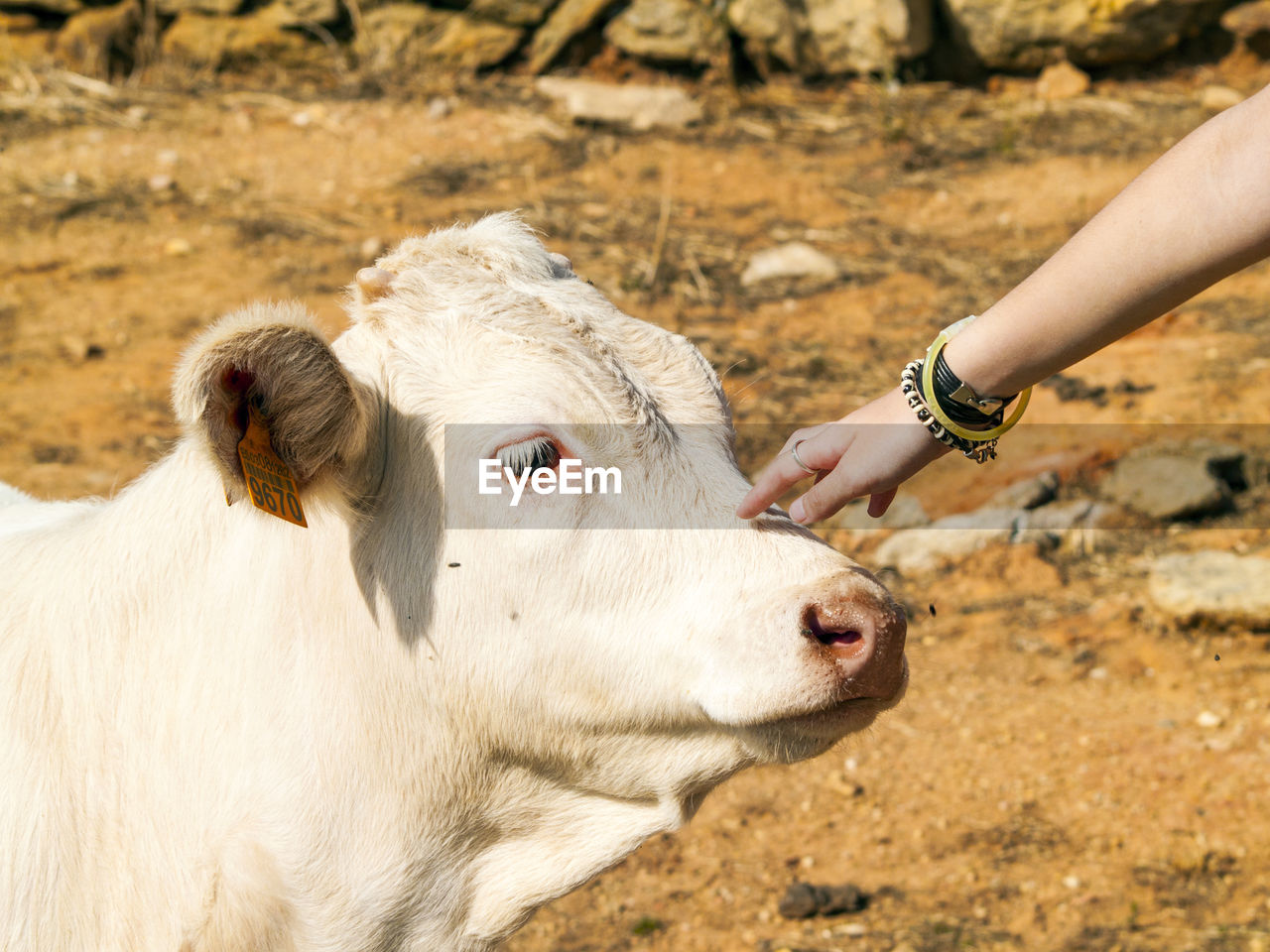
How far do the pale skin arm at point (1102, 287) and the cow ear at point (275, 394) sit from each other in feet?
2.27

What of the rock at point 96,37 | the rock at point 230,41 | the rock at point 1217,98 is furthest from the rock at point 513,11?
the rock at point 1217,98

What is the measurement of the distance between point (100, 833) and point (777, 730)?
117cm

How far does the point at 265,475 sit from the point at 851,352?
547cm

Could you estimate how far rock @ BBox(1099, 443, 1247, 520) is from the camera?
5.47 m

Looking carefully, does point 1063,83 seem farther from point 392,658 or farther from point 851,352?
point 392,658

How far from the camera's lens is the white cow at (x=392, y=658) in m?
2.12

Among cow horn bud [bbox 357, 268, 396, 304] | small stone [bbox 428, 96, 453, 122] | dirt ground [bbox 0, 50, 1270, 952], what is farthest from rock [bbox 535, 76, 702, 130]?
cow horn bud [bbox 357, 268, 396, 304]

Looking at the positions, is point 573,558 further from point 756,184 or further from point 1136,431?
point 756,184

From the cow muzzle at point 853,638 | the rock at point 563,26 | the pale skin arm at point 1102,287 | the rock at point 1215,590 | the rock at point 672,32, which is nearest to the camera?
the pale skin arm at point 1102,287

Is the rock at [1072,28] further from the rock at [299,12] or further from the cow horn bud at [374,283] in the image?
the cow horn bud at [374,283]

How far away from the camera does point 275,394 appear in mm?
1989

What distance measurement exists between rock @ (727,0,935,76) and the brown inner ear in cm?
894

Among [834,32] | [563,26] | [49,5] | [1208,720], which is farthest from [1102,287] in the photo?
[49,5]

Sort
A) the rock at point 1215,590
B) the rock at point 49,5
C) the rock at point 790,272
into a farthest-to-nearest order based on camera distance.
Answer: the rock at point 49,5 < the rock at point 790,272 < the rock at point 1215,590
